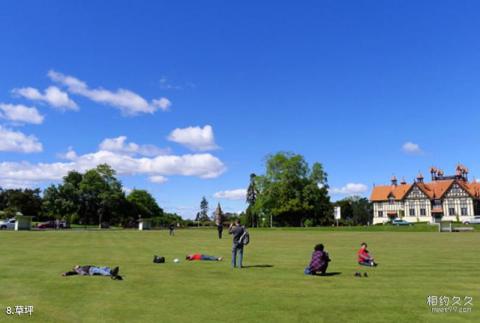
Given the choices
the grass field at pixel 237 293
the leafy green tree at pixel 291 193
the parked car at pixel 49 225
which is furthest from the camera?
the leafy green tree at pixel 291 193

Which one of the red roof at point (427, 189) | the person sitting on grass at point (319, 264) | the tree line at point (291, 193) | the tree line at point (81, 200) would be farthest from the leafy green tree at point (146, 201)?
the person sitting on grass at point (319, 264)

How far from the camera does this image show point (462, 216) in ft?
342

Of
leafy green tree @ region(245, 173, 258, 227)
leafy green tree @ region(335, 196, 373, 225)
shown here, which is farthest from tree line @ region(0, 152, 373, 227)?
leafy green tree @ region(335, 196, 373, 225)

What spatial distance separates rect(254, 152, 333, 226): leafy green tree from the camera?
98.9 meters

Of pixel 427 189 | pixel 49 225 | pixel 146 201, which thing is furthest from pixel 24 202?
pixel 427 189

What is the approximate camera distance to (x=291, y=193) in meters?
100

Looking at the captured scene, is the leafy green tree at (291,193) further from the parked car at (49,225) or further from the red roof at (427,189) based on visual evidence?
the parked car at (49,225)

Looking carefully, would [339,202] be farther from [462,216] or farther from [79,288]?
[79,288]

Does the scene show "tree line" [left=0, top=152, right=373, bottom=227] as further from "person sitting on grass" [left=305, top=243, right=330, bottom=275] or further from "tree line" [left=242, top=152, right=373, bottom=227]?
"person sitting on grass" [left=305, top=243, right=330, bottom=275]

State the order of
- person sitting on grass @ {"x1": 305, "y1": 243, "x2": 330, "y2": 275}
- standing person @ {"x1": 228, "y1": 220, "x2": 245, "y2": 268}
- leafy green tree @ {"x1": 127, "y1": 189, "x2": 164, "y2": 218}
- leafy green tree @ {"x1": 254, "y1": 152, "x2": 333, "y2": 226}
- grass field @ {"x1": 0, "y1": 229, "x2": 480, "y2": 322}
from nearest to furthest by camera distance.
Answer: grass field @ {"x1": 0, "y1": 229, "x2": 480, "y2": 322} < person sitting on grass @ {"x1": 305, "y1": 243, "x2": 330, "y2": 275} < standing person @ {"x1": 228, "y1": 220, "x2": 245, "y2": 268} < leafy green tree @ {"x1": 254, "y1": 152, "x2": 333, "y2": 226} < leafy green tree @ {"x1": 127, "y1": 189, "x2": 164, "y2": 218}

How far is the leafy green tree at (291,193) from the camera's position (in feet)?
324

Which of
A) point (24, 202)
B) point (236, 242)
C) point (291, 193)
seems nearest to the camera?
point (236, 242)

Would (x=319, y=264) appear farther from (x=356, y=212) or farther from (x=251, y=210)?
(x=356, y=212)

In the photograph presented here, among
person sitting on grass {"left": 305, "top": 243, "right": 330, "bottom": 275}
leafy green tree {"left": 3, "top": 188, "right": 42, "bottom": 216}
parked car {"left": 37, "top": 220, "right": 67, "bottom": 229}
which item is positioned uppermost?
leafy green tree {"left": 3, "top": 188, "right": 42, "bottom": 216}
